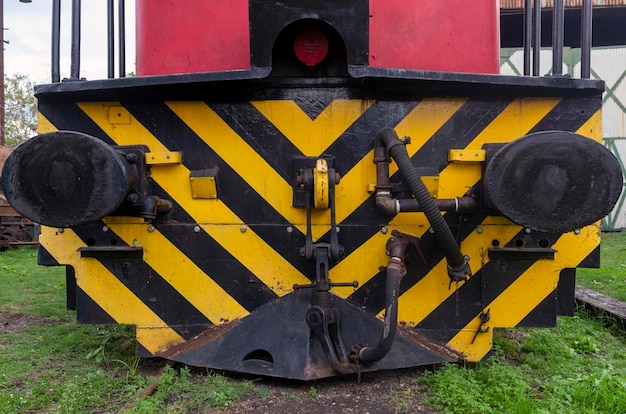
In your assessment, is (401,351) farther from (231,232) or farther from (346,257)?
(231,232)

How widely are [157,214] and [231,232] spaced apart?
31cm

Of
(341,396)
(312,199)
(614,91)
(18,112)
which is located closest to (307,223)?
(312,199)

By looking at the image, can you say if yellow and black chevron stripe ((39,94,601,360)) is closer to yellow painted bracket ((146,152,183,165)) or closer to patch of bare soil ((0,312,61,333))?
yellow painted bracket ((146,152,183,165))

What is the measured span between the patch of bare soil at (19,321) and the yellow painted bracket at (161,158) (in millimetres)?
1636

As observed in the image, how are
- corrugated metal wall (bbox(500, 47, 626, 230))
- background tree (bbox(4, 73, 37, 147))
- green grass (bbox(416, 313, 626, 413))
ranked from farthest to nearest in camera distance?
background tree (bbox(4, 73, 37, 147)) → corrugated metal wall (bbox(500, 47, 626, 230)) → green grass (bbox(416, 313, 626, 413))

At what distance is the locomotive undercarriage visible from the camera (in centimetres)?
204

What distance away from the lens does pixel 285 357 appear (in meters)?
1.94

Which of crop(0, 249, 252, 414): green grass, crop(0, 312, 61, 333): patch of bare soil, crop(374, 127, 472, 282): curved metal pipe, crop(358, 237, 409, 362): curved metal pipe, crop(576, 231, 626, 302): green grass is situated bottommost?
crop(576, 231, 626, 302): green grass

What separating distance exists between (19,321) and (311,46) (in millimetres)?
2596

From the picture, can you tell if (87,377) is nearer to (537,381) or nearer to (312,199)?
(312,199)

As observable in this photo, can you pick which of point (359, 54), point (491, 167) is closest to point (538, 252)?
point (491, 167)

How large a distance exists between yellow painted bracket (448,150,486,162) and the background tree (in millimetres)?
26665

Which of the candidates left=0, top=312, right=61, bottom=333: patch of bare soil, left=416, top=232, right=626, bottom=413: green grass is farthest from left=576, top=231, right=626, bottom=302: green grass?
left=0, top=312, right=61, bottom=333: patch of bare soil

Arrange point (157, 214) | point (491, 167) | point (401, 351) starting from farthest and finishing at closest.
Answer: point (157, 214)
point (401, 351)
point (491, 167)
